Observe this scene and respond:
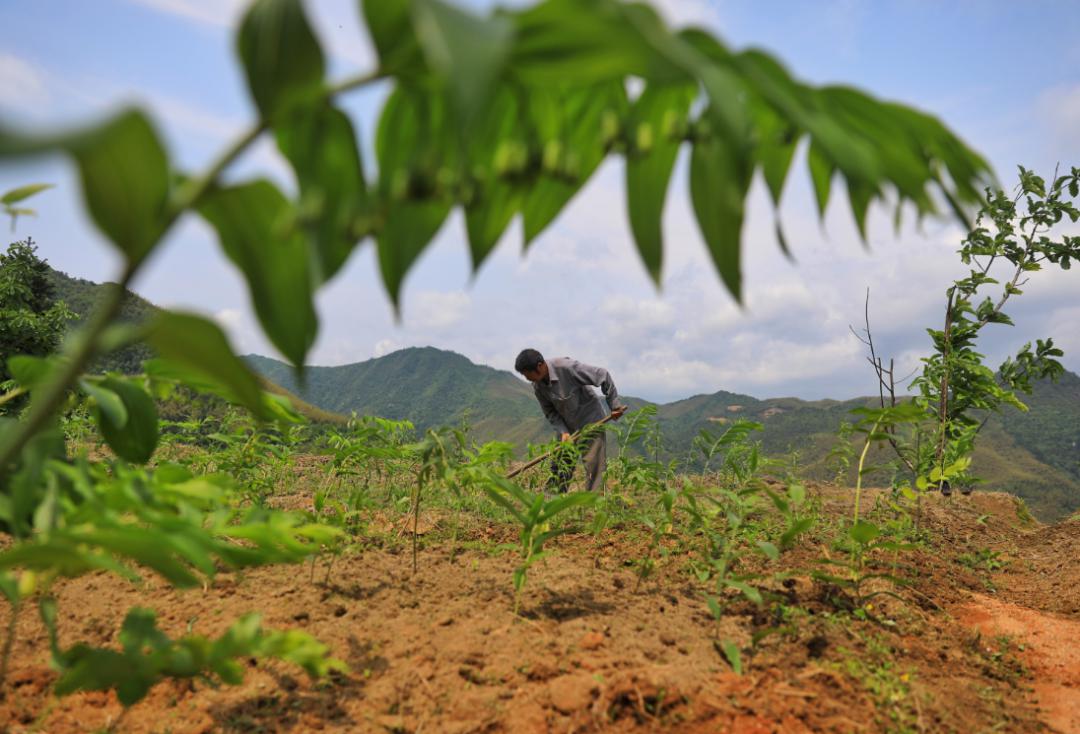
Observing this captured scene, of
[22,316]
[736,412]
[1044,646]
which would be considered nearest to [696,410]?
[736,412]

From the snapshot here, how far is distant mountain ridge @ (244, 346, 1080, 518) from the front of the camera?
230ft

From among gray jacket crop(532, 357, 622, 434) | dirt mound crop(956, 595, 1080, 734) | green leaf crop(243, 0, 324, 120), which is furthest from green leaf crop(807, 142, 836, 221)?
gray jacket crop(532, 357, 622, 434)

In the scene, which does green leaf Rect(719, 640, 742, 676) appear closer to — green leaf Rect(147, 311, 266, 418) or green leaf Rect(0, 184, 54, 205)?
green leaf Rect(147, 311, 266, 418)

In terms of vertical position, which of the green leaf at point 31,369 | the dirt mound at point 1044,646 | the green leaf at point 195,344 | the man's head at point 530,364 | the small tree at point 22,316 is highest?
the small tree at point 22,316

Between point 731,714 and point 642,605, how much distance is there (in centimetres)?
90

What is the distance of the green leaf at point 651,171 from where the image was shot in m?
0.85

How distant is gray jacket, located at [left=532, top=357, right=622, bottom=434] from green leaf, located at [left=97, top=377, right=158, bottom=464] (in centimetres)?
599

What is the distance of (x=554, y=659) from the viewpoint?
6.77ft

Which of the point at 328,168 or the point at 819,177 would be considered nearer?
the point at 328,168

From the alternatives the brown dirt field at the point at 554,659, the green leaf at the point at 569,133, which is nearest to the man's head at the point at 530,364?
the brown dirt field at the point at 554,659

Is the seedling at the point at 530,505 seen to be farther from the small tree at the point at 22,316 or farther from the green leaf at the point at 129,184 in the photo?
the small tree at the point at 22,316

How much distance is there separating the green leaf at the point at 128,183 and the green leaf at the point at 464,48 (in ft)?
1.10

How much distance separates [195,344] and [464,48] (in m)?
0.45

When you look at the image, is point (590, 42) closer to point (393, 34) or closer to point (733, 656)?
point (393, 34)
